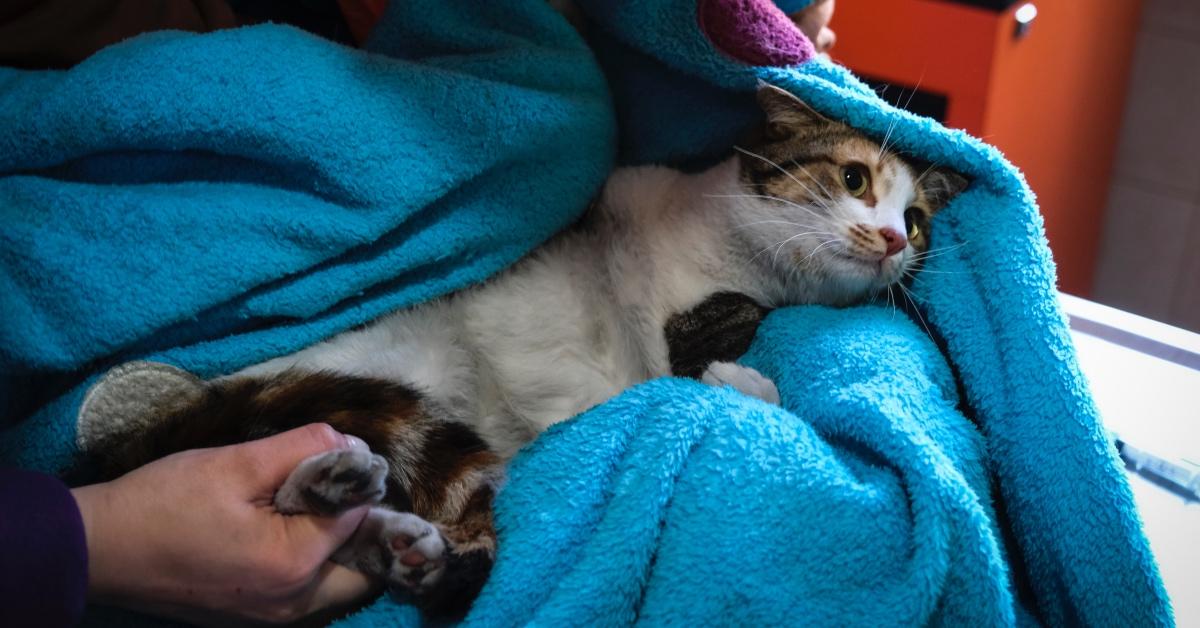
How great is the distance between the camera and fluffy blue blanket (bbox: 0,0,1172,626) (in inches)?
34.4

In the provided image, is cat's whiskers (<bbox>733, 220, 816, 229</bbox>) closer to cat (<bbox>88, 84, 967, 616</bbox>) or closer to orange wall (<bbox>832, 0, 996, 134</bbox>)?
cat (<bbox>88, 84, 967, 616</bbox>)

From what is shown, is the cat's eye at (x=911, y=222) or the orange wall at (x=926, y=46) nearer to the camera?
the cat's eye at (x=911, y=222)

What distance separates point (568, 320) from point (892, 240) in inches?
16.2

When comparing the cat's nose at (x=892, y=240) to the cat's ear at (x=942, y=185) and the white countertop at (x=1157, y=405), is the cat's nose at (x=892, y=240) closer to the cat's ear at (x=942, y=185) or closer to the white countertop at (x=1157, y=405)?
the cat's ear at (x=942, y=185)

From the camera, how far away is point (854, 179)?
3.98 ft

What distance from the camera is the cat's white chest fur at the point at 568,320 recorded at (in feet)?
3.61

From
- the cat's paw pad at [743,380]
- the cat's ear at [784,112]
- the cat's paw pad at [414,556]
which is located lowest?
the cat's paw pad at [414,556]

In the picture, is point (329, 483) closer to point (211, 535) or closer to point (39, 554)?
point (211, 535)

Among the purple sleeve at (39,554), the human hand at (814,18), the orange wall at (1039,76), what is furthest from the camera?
the orange wall at (1039,76)

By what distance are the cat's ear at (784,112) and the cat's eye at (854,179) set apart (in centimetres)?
7

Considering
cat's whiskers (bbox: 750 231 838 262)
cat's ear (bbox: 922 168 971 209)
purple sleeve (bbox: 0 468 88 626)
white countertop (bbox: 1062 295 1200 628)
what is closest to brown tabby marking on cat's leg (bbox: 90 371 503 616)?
purple sleeve (bbox: 0 468 88 626)

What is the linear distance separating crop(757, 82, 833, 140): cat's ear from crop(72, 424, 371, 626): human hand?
0.65 meters

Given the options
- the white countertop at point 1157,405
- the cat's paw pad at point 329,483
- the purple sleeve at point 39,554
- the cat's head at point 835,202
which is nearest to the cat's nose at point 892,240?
the cat's head at point 835,202

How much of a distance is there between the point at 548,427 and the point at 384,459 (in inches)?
9.7
